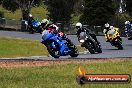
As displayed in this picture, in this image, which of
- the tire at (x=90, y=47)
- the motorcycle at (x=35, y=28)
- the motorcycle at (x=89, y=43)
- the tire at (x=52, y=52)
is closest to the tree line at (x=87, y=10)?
the motorcycle at (x=35, y=28)

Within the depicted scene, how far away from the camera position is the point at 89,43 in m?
24.3

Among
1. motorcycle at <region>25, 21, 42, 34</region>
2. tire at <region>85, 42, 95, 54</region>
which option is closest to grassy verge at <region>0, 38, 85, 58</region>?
tire at <region>85, 42, 95, 54</region>

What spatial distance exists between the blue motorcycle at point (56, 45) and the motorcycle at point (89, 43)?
1977mm

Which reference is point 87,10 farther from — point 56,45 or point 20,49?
point 56,45

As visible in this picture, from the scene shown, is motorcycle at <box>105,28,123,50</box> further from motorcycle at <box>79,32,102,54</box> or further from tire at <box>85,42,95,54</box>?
tire at <box>85,42,95,54</box>

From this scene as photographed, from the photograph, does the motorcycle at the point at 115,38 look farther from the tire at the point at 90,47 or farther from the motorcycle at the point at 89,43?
the tire at the point at 90,47

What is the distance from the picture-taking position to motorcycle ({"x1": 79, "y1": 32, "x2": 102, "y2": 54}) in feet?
77.1

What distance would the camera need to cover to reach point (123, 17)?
63.2 meters

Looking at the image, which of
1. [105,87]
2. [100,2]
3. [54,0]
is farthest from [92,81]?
[54,0]

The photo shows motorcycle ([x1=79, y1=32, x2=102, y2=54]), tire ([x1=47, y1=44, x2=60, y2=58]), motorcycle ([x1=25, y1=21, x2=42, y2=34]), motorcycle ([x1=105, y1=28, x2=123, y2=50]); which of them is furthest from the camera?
motorcycle ([x1=25, y1=21, x2=42, y2=34])

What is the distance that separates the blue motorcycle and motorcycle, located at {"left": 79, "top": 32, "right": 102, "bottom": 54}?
6.48 ft

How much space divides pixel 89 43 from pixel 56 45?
3671mm

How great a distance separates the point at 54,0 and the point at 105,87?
56523mm

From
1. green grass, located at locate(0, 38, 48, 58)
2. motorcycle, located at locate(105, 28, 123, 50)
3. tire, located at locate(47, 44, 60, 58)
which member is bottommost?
green grass, located at locate(0, 38, 48, 58)
